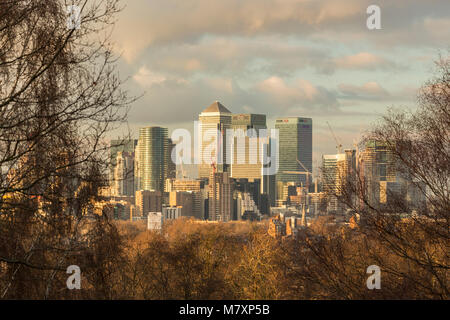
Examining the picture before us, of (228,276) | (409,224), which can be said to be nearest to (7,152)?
(409,224)

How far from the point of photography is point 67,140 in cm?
948

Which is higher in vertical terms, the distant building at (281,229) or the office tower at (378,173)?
the office tower at (378,173)

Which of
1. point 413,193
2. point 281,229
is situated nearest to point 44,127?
point 413,193

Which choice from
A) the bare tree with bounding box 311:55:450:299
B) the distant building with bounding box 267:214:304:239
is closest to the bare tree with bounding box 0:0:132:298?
the bare tree with bounding box 311:55:450:299

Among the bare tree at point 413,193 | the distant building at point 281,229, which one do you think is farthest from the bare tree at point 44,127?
the distant building at point 281,229

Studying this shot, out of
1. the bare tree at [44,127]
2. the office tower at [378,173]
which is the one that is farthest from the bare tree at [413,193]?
the bare tree at [44,127]

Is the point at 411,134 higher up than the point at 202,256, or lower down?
higher up

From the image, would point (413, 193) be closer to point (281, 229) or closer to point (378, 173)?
point (378, 173)

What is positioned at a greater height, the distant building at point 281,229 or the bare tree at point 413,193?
the bare tree at point 413,193

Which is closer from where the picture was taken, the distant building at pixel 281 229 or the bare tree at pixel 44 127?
the bare tree at pixel 44 127

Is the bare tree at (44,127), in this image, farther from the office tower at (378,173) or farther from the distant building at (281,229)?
the distant building at (281,229)

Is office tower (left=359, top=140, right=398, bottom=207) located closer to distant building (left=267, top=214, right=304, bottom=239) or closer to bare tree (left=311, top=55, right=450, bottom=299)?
bare tree (left=311, top=55, right=450, bottom=299)

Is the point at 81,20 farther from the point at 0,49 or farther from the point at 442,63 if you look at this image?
the point at 442,63
